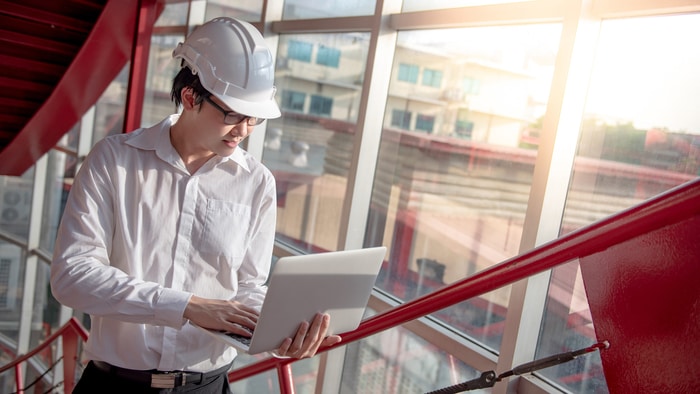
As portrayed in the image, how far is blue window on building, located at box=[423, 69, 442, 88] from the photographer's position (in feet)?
11.7

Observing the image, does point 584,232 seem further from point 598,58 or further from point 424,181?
point 424,181

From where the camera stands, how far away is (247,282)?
187 cm

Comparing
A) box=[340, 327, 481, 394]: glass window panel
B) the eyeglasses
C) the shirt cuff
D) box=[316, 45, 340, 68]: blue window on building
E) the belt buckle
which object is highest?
box=[316, 45, 340, 68]: blue window on building

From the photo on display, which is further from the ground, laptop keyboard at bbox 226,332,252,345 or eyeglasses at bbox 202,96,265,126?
eyeglasses at bbox 202,96,265,126

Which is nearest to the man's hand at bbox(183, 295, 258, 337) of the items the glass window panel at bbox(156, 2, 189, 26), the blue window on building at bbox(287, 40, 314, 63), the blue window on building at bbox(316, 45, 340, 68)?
the blue window on building at bbox(316, 45, 340, 68)

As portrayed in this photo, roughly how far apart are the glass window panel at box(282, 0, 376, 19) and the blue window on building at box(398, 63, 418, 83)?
409mm

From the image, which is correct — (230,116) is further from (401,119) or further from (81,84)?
(81,84)

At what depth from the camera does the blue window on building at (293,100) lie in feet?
15.8

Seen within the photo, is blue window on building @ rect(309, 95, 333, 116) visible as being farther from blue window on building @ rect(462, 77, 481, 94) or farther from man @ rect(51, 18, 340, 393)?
man @ rect(51, 18, 340, 393)

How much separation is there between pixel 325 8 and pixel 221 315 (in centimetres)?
313

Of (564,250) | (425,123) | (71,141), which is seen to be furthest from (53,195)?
(564,250)

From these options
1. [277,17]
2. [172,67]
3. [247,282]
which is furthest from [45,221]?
[247,282]

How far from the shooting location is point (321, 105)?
463cm

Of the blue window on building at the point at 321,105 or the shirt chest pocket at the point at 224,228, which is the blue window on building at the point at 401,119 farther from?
the shirt chest pocket at the point at 224,228
